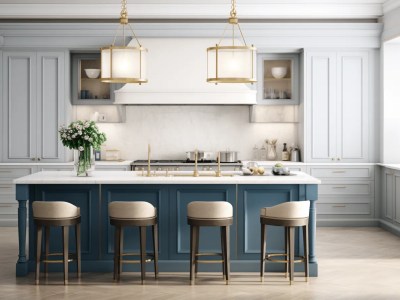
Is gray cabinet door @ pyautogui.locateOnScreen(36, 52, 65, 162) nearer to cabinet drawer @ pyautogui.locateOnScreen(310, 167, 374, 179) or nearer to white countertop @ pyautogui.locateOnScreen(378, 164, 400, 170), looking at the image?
cabinet drawer @ pyautogui.locateOnScreen(310, 167, 374, 179)

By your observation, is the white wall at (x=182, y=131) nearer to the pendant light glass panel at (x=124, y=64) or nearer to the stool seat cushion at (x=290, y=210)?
the pendant light glass panel at (x=124, y=64)

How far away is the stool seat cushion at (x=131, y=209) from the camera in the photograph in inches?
221

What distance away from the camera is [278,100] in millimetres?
8922

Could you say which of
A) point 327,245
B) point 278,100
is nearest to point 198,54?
point 278,100

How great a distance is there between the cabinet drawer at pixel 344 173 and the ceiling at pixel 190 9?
1.96m

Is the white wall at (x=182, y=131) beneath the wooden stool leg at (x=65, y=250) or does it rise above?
above

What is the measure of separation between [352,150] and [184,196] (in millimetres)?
3511

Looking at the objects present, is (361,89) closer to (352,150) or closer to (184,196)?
(352,150)

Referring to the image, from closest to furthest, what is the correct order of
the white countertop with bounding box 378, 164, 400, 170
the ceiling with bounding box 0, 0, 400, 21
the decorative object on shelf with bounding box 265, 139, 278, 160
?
the white countertop with bounding box 378, 164, 400, 170
the ceiling with bounding box 0, 0, 400, 21
the decorative object on shelf with bounding box 265, 139, 278, 160

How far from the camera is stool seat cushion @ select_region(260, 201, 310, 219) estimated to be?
5571 mm

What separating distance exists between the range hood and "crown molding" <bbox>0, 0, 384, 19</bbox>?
1.44 ft

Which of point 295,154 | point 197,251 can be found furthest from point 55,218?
point 295,154

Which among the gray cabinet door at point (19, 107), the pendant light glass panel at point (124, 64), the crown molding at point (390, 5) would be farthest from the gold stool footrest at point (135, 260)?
the crown molding at point (390, 5)

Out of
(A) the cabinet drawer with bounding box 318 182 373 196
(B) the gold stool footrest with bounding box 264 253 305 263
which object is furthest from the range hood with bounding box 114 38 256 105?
(B) the gold stool footrest with bounding box 264 253 305 263
